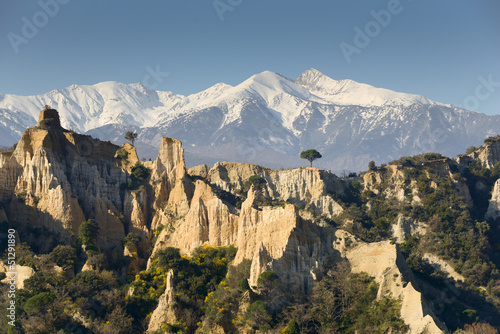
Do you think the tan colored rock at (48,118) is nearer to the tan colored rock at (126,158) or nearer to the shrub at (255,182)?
the tan colored rock at (126,158)

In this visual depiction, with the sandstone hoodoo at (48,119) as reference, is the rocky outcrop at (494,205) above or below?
below

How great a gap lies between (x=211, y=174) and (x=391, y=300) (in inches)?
1736

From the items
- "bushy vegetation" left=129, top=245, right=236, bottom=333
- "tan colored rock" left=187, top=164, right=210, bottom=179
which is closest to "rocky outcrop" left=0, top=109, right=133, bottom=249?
"bushy vegetation" left=129, top=245, right=236, bottom=333

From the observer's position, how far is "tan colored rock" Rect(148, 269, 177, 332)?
181ft

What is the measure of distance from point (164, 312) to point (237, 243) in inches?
449

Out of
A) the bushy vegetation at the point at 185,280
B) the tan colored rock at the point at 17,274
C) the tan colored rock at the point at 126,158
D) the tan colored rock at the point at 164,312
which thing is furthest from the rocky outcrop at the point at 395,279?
the tan colored rock at the point at 126,158

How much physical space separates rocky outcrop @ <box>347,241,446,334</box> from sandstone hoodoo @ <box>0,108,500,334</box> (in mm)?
114

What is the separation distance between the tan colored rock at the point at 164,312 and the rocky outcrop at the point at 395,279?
16.5 metres

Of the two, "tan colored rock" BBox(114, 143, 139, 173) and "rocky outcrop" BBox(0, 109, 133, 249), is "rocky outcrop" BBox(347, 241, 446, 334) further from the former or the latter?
"tan colored rock" BBox(114, 143, 139, 173)

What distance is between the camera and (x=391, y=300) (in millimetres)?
54688

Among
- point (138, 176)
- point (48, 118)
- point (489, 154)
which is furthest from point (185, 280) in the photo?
point (489, 154)

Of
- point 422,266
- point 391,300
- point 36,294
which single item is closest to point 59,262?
point 36,294

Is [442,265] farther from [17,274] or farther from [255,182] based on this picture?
[17,274]

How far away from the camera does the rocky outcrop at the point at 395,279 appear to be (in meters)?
51.1
